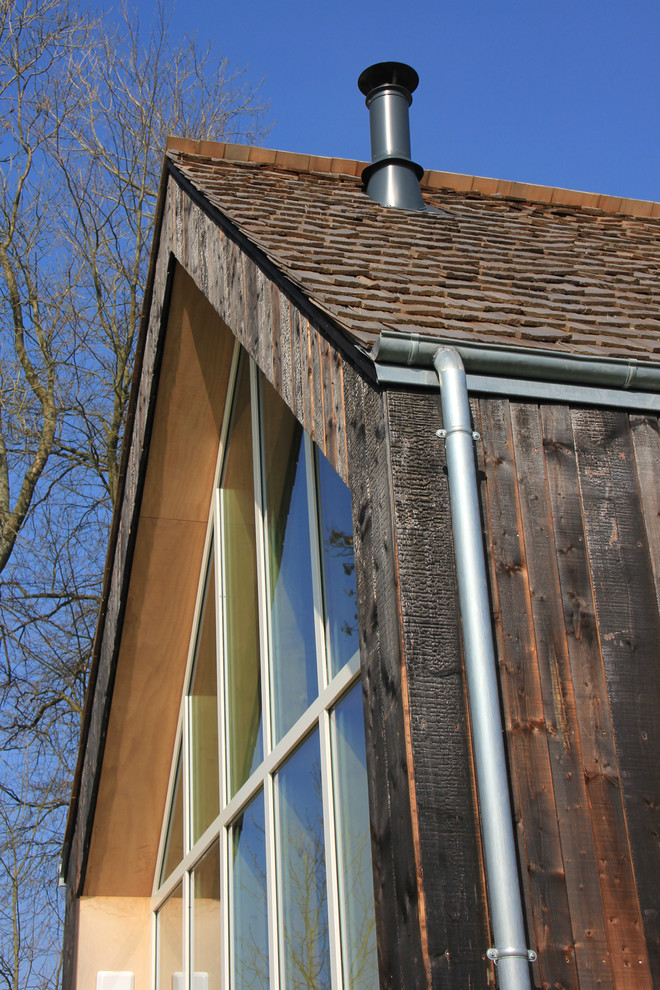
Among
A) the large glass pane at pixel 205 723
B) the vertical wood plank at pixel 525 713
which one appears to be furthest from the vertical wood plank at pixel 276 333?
the large glass pane at pixel 205 723

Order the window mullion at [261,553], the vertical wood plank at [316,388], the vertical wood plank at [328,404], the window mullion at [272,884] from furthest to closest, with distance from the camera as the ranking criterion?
the window mullion at [261,553] < the window mullion at [272,884] < the vertical wood plank at [316,388] < the vertical wood plank at [328,404]

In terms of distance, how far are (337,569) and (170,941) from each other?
13.9 feet

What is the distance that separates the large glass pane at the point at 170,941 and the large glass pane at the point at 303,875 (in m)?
2.55

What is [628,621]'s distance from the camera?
319 cm

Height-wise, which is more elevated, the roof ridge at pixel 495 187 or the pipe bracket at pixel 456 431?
the roof ridge at pixel 495 187

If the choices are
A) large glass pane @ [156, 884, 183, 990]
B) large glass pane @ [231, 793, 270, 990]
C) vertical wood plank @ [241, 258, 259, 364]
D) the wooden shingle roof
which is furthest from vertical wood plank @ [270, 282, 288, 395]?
large glass pane @ [156, 884, 183, 990]

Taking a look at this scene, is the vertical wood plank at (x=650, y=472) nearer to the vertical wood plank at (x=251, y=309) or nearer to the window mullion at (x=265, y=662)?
the vertical wood plank at (x=251, y=309)

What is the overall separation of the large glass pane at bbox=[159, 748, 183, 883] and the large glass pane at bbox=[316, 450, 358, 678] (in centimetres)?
347

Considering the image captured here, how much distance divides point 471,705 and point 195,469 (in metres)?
4.44

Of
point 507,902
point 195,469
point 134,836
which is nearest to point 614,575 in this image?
point 507,902

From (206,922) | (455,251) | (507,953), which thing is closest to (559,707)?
(507,953)

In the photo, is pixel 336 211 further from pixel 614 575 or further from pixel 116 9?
pixel 116 9

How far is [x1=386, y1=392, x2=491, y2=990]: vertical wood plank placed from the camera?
2658 mm

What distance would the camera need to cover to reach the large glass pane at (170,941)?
7250mm
